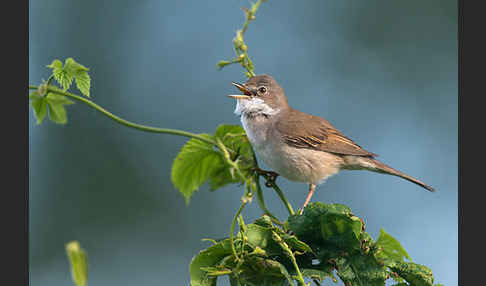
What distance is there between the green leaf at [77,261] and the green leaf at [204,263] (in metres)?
0.57

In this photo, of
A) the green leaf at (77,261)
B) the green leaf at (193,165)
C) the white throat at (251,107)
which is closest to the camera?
the green leaf at (77,261)

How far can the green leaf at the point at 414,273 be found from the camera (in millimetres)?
1564

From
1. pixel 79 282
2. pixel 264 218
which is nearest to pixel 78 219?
pixel 264 218

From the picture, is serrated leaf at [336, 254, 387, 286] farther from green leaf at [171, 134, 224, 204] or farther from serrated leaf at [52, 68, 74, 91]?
serrated leaf at [52, 68, 74, 91]

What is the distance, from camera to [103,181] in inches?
206

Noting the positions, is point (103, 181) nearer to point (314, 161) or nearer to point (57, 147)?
point (57, 147)

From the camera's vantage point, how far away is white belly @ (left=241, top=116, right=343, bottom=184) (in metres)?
3.11

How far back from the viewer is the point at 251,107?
327 centimetres

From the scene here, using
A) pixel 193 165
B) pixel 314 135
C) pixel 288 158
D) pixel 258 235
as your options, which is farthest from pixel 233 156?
pixel 314 135

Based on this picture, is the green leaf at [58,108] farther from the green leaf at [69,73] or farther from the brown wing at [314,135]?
the brown wing at [314,135]

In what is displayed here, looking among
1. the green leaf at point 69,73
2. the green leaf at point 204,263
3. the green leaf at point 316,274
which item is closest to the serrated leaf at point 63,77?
the green leaf at point 69,73

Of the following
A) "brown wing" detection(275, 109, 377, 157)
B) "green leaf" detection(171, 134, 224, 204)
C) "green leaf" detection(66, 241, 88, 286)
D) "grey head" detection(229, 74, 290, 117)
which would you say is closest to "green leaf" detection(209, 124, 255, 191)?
"green leaf" detection(171, 134, 224, 204)

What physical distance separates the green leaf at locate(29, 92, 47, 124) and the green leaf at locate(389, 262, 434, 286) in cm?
125

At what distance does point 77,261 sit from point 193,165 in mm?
904
